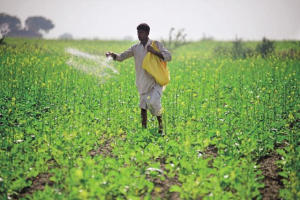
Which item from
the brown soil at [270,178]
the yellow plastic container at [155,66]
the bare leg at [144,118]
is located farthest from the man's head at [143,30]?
the brown soil at [270,178]

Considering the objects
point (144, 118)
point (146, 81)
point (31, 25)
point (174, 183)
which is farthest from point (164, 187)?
point (31, 25)

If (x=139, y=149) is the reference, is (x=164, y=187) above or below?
below

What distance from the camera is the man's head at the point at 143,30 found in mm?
4856

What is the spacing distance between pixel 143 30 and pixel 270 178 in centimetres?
277

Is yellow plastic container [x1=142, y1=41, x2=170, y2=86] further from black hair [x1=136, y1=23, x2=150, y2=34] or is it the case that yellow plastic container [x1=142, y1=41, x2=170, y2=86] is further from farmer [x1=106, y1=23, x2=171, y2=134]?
black hair [x1=136, y1=23, x2=150, y2=34]

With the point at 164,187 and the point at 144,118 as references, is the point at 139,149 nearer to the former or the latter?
the point at 164,187

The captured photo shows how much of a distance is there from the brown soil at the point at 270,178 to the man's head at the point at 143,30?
250 cm

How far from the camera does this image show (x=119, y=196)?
3.23 m

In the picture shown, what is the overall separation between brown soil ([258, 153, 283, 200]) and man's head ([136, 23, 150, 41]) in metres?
2.50

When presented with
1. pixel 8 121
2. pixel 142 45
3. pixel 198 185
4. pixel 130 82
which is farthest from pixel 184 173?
pixel 130 82

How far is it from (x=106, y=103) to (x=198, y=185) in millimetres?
3944

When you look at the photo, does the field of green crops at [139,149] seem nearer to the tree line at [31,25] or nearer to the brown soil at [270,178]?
A: the brown soil at [270,178]

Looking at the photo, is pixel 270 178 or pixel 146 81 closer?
pixel 270 178

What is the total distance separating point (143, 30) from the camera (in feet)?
16.0
